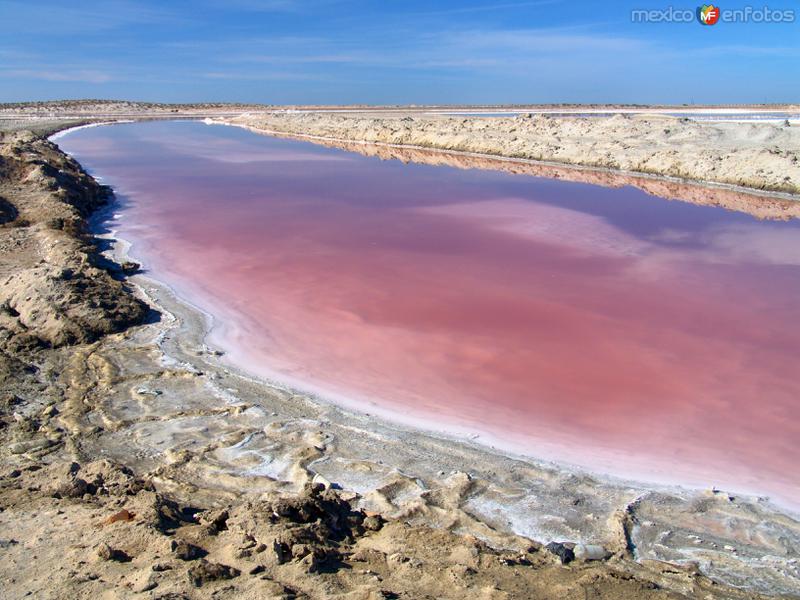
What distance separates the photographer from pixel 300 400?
6406 mm

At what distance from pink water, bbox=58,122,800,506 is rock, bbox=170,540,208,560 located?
2.62 m

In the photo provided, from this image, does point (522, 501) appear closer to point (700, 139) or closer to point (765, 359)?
point (765, 359)

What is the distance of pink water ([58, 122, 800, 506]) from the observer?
6133mm

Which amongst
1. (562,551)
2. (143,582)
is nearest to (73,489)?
(143,582)

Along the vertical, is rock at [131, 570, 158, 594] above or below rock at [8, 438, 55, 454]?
above

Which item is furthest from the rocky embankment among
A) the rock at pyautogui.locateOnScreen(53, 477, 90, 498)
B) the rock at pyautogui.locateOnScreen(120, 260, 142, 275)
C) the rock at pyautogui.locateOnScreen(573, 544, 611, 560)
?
the rock at pyautogui.locateOnScreen(53, 477, 90, 498)

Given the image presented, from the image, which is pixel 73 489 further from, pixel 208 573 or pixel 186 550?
pixel 208 573

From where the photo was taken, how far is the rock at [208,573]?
3.54m

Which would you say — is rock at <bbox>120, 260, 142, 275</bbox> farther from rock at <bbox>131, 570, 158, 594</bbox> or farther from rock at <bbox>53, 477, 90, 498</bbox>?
rock at <bbox>131, 570, 158, 594</bbox>

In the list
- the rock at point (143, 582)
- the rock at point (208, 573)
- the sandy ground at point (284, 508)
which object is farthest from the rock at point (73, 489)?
the rock at point (208, 573)

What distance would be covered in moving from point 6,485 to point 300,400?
8.15 ft

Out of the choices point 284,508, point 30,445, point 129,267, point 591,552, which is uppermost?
point 129,267

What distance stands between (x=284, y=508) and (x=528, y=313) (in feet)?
18.6

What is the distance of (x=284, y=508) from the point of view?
429 centimetres
